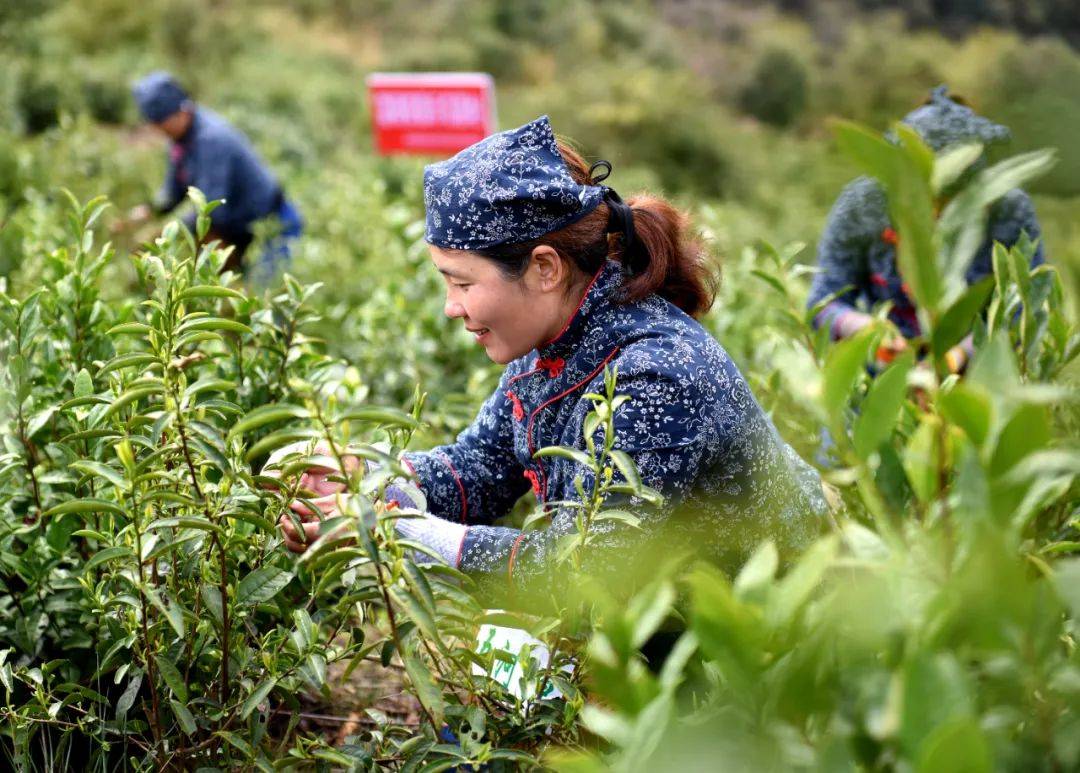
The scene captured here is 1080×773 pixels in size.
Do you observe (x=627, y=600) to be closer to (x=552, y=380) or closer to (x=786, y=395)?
(x=552, y=380)

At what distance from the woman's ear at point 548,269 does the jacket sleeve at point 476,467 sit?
1.04 feet

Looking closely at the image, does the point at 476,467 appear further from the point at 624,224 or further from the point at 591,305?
the point at 624,224

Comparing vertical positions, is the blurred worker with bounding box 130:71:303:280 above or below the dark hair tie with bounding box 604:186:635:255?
below

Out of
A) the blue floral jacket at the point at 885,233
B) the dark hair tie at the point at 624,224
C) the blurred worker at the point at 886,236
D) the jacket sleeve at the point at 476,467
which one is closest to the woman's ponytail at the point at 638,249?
the dark hair tie at the point at 624,224

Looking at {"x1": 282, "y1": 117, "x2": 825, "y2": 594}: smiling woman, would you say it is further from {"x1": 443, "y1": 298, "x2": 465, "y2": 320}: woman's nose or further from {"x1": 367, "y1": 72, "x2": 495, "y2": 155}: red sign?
{"x1": 367, "y1": 72, "x2": 495, "y2": 155}: red sign

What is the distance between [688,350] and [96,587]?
1.08 metres

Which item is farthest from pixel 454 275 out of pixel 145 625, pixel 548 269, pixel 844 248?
pixel 844 248

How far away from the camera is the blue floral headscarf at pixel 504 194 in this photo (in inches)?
78.8

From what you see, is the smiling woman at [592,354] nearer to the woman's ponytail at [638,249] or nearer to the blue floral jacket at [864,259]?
the woman's ponytail at [638,249]

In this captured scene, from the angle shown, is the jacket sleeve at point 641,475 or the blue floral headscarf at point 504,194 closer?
the jacket sleeve at point 641,475

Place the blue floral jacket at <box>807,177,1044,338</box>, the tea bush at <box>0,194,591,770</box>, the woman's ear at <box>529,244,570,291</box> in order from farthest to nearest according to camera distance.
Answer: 1. the blue floral jacket at <box>807,177,1044,338</box>
2. the woman's ear at <box>529,244,570,291</box>
3. the tea bush at <box>0,194,591,770</box>

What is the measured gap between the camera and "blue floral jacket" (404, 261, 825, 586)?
1.89m

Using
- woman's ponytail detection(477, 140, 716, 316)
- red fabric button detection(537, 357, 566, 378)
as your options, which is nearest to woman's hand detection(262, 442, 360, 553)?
red fabric button detection(537, 357, 566, 378)

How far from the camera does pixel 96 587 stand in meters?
1.82
